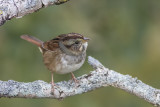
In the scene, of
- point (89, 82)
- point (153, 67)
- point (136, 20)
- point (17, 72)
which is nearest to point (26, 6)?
point (89, 82)

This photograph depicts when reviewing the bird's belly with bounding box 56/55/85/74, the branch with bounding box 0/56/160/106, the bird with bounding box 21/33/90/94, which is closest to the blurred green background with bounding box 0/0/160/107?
the bird with bounding box 21/33/90/94

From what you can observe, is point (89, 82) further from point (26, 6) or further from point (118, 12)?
point (118, 12)

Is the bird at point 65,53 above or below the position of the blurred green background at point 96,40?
below

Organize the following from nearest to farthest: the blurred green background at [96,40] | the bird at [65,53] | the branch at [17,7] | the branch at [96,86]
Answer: the branch at [17,7]
the branch at [96,86]
the bird at [65,53]
the blurred green background at [96,40]

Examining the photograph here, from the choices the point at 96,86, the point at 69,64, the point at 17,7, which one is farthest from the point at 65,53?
the point at 17,7

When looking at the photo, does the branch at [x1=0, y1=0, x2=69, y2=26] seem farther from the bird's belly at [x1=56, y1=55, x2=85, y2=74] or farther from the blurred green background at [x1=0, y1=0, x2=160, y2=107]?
the blurred green background at [x1=0, y1=0, x2=160, y2=107]

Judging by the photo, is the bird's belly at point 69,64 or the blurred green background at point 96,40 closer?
the bird's belly at point 69,64

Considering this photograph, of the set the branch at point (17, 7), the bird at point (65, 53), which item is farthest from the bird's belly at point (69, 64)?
the branch at point (17, 7)

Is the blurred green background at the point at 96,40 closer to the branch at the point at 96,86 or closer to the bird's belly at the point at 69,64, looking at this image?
the bird's belly at the point at 69,64
